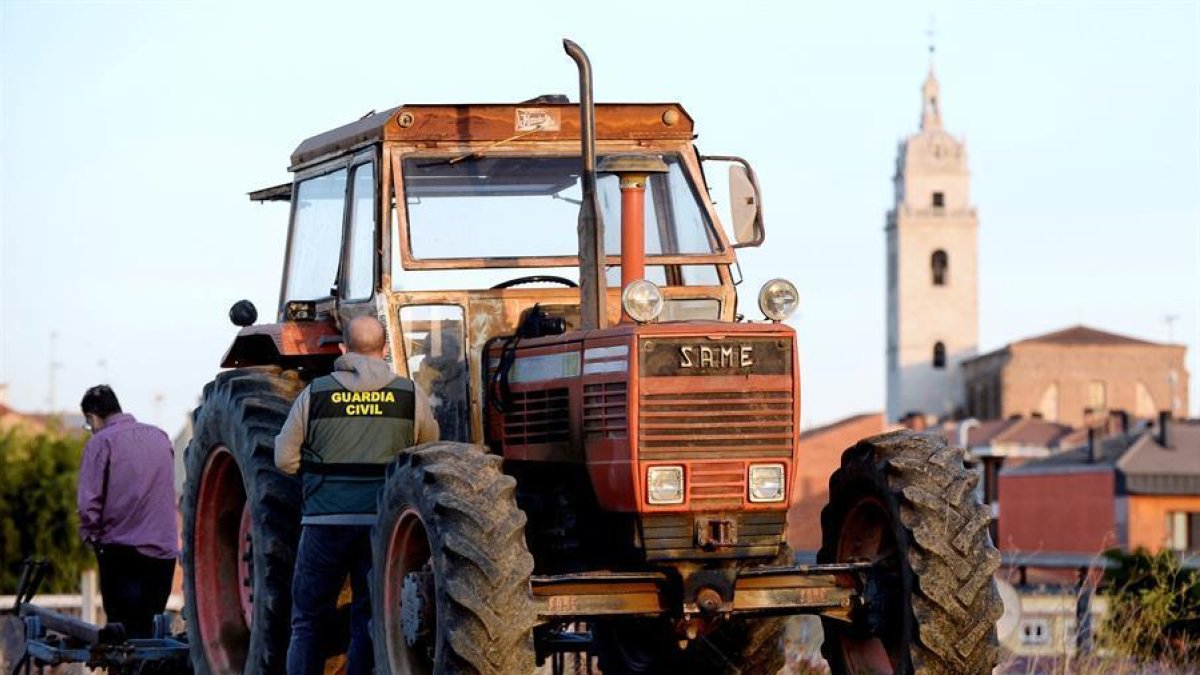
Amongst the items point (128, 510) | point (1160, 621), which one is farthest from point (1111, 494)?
point (128, 510)

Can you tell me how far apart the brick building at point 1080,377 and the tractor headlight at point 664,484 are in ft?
385

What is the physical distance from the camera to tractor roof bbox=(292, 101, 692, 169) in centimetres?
1022

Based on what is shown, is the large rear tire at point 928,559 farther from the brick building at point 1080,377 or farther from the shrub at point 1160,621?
the brick building at point 1080,377

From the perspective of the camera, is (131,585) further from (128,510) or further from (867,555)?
(867,555)

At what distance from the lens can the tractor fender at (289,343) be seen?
35.3 feet

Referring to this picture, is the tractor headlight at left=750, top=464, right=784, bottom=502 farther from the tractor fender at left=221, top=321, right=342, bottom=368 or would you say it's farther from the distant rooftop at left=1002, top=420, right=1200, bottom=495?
the distant rooftop at left=1002, top=420, right=1200, bottom=495

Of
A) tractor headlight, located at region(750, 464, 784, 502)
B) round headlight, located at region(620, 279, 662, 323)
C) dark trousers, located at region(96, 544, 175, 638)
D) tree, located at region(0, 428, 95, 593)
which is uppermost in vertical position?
round headlight, located at region(620, 279, 662, 323)

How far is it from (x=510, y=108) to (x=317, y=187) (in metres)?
1.19

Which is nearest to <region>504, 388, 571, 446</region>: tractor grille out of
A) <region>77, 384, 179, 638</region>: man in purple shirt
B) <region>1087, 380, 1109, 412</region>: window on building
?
<region>77, 384, 179, 638</region>: man in purple shirt

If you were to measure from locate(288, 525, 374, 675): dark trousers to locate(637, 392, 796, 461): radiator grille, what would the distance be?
1354 millimetres

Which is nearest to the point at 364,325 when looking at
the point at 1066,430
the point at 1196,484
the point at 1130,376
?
the point at 1196,484

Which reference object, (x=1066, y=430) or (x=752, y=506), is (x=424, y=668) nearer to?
(x=752, y=506)

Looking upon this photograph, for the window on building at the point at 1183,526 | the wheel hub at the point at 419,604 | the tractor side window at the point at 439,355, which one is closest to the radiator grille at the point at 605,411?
the wheel hub at the point at 419,604

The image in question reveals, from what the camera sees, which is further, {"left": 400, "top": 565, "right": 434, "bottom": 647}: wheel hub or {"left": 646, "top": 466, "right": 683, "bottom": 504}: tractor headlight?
{"left": 646, "top": 466, "right": 683, "bottom": 504}: tractor headlight
